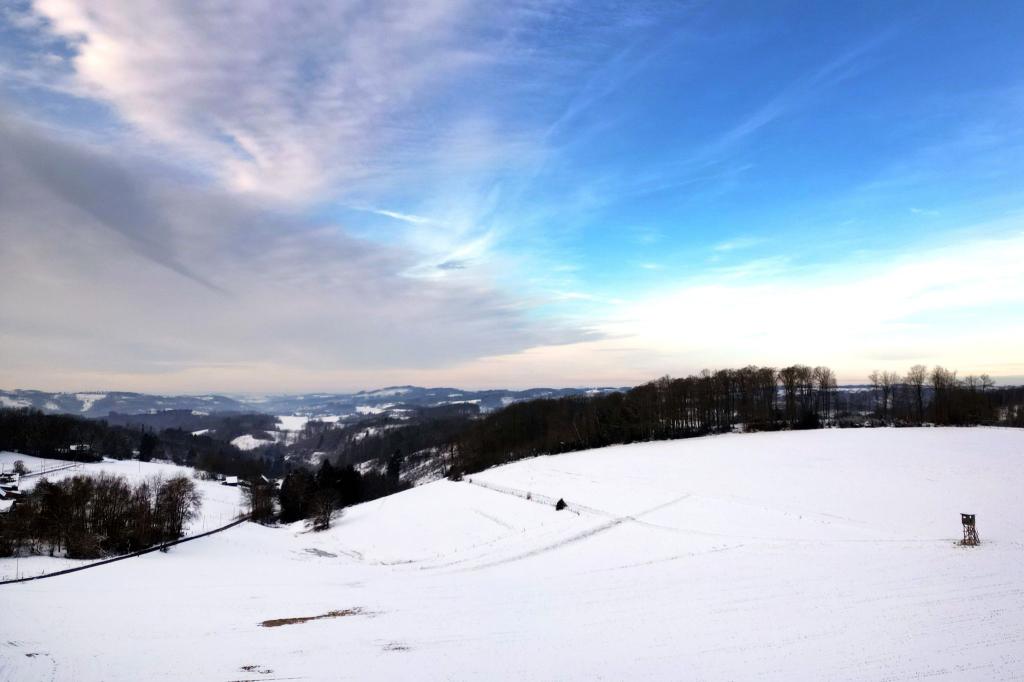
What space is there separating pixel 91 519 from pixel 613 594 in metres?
43.7

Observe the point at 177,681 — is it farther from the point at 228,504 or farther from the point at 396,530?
the point at 228,504

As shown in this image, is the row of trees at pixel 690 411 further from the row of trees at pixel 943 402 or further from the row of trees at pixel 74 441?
the row of trees at pixel 74 441

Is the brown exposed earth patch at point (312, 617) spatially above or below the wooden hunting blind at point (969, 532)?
below

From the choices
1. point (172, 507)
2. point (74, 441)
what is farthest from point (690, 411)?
point (74, 441)

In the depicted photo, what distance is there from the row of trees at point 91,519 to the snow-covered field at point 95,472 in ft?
6.46

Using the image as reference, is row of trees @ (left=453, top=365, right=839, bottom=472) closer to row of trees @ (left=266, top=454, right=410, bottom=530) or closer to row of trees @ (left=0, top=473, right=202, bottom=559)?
row of trees @ (left=266, top=454, right=410, bottom=530)

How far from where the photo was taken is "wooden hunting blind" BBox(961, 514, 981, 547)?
75.3 feet

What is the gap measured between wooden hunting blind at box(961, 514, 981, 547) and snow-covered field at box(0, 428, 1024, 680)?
735 mm

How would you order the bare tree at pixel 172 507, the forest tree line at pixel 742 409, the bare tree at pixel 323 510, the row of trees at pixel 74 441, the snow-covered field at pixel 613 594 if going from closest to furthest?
the snow-covered field at pixel 613 594
the bare tree at pixel 172 507
the bare tree at pixel 323 510
the forest tree line at pixel 742 409
the row of trees at pixel 74 441

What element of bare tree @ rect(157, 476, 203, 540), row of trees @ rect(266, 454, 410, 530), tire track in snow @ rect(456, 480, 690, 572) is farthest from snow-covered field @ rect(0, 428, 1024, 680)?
row of trees @ rect(266, 454, 410, 530)

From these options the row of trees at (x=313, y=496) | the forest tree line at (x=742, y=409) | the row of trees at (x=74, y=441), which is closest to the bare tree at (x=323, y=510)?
the row of trees at (x=313, y=496)

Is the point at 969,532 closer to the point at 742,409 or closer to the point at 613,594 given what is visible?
the point at 613,594

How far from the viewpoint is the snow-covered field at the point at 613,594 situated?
1537cm

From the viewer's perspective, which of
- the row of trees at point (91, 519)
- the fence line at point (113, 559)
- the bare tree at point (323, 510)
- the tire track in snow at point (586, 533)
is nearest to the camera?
the fence line at point (113, 559)
